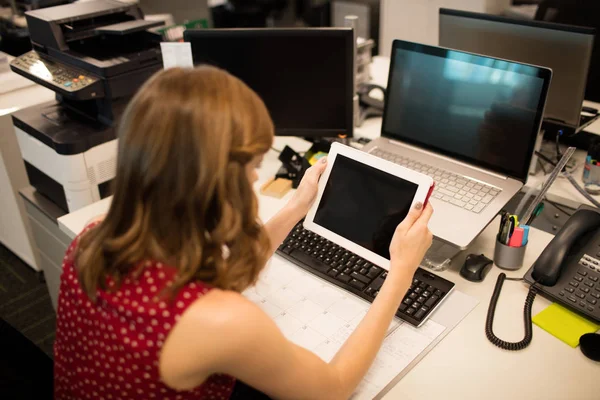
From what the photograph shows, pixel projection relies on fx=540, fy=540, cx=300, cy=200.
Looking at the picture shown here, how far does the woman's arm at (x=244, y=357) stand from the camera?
77cm

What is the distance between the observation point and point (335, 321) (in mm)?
1148

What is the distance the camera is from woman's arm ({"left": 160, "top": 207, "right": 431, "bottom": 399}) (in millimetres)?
774

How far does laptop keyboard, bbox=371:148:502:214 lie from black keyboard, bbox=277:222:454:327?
23 centimetres

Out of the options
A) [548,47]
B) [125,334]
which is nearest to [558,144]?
[548,47]

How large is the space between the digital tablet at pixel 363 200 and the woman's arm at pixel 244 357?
0.29 metres

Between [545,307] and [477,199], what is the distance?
31cm

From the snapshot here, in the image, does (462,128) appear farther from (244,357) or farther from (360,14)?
(360,14)

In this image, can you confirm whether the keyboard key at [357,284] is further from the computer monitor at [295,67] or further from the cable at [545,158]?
the cable at [545,158]

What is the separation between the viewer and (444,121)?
58.4 inches

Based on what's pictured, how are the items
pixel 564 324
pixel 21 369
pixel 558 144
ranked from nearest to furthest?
pixel 21 369, pixel 564 324, pixel 558 144

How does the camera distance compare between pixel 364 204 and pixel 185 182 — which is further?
pixel 364 204

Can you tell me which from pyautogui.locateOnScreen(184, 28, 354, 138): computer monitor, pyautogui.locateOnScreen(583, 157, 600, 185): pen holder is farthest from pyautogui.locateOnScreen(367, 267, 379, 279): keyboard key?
pyautogui.locateOnScreen(583, 157, 600, 185): pen holder

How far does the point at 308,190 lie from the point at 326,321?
298 mm

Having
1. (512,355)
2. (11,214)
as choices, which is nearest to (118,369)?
(512,355)
